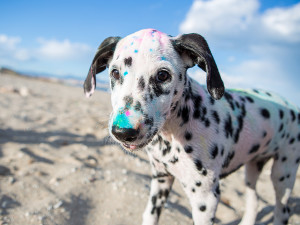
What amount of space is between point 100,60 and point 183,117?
1.12 meters

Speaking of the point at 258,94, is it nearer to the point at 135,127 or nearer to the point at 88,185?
the point at 135,127

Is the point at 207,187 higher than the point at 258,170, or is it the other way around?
the point at 207,187

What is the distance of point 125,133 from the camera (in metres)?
1.82

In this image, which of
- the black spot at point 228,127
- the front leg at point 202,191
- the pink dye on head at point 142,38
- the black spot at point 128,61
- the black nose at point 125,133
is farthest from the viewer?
the black spot at point 228,127

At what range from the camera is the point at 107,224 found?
3.24 m

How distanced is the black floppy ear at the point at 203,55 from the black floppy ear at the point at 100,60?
659 mm

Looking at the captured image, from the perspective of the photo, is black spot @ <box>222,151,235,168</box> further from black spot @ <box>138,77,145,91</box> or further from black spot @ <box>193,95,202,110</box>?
black spot @ <box>138,77,145,91</box>

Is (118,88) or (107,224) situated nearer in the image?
(118,88)

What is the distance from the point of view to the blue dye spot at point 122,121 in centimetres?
183

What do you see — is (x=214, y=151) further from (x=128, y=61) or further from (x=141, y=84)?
(x=128, y=61)

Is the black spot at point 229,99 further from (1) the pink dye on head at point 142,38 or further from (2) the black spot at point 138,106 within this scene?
(2) the black spot at point 138,106

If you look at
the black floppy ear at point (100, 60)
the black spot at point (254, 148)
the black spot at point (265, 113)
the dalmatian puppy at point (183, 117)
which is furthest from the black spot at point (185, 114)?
the black spot at point (265, 113)

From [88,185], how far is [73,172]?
42 centimetres

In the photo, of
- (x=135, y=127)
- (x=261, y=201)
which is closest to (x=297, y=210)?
(x=261, y=201)
